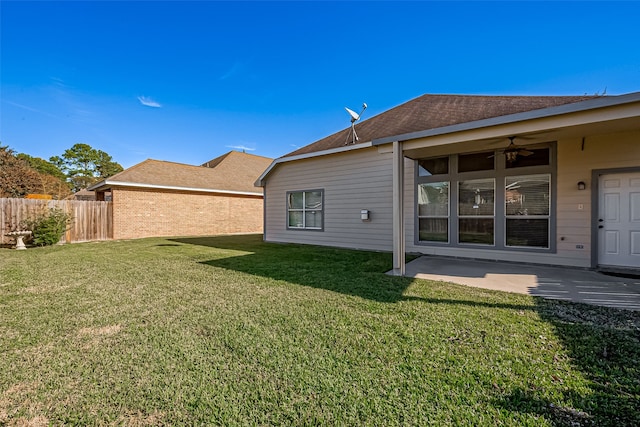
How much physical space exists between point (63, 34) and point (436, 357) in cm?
1523

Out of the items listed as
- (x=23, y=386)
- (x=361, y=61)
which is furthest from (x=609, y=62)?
(x=23, y=386)

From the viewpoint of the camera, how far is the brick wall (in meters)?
12.7

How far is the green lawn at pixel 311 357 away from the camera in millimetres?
1785

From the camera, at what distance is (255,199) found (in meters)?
17.7

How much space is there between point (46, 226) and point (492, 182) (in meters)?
14.4

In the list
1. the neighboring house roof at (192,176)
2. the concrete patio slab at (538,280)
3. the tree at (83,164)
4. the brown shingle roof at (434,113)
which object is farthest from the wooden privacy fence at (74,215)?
the tree at (83,164)

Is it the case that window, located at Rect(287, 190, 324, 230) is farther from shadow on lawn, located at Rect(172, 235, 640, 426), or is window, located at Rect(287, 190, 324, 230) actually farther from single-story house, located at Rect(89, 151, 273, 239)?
single-story house, located at Rect(89, 151, 273, 239)

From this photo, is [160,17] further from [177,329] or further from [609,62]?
[609,62]

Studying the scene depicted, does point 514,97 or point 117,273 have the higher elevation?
point 514,97

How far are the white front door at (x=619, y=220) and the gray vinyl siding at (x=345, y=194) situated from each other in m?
4.55

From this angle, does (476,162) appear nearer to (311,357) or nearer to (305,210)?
(305,210)

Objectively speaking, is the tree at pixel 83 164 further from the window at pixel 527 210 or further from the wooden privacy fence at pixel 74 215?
the window at pixel 527 210

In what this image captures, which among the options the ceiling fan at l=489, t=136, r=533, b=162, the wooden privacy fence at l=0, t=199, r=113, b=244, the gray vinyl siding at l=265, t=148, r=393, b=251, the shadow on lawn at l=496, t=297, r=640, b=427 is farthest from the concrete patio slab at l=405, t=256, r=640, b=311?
the wooden privacy fence at l=0, t=199, r=113, b=244

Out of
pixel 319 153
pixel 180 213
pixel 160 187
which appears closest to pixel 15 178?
pixel 160 187
